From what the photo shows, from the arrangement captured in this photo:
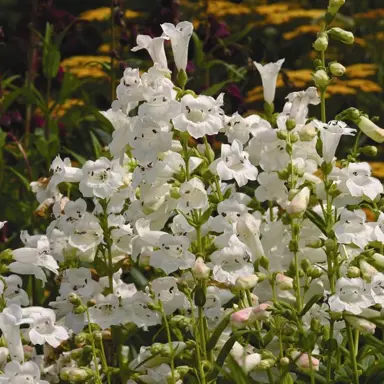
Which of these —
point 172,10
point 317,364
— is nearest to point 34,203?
point 172,10

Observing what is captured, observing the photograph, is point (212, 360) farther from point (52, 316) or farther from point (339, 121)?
point (339, 121)

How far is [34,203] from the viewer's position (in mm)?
4078

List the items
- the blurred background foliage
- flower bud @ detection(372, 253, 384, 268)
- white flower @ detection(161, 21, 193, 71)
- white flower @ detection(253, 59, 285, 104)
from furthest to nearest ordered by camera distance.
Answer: the blurred background foliage → white flower @ detection(253, 59, 285, 104) → white flower @ detection(161, 21, 193, 71) → flower bud @ detection(372, 253, 384, 268)

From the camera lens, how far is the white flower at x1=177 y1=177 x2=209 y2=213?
8.36 feet

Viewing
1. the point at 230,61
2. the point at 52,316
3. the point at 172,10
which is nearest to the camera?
the point at 52,316

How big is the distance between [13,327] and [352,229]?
797mm

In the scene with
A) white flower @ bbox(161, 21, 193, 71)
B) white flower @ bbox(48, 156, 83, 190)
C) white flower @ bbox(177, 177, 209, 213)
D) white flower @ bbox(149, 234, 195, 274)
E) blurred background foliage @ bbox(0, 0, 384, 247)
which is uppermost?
white flower @ bbox(161, 21, 193, 71)

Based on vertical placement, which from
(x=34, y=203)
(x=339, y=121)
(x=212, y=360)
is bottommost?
(x=34, y=203)

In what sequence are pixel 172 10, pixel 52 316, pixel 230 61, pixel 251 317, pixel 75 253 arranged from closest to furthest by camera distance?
pixel 251 317 → pixel 52 316 → pixel 75 253 → pixel 172 10 → pixel 230 61

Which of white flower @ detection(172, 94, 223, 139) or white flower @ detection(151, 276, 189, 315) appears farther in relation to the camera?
white flower @ detection(151, 276, 189, 315)

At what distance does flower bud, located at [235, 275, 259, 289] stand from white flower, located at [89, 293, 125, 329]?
444 millimetres

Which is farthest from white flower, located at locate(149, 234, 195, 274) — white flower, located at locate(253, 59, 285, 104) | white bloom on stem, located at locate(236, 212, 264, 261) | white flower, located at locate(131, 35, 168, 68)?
white flower, located at locate(253, 59, 285, 104)

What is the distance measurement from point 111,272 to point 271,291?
1.44 ft

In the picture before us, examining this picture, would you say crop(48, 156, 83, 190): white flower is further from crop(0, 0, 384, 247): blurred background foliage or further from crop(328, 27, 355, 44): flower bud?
crop(328, 27, 355, 44): flower bud
